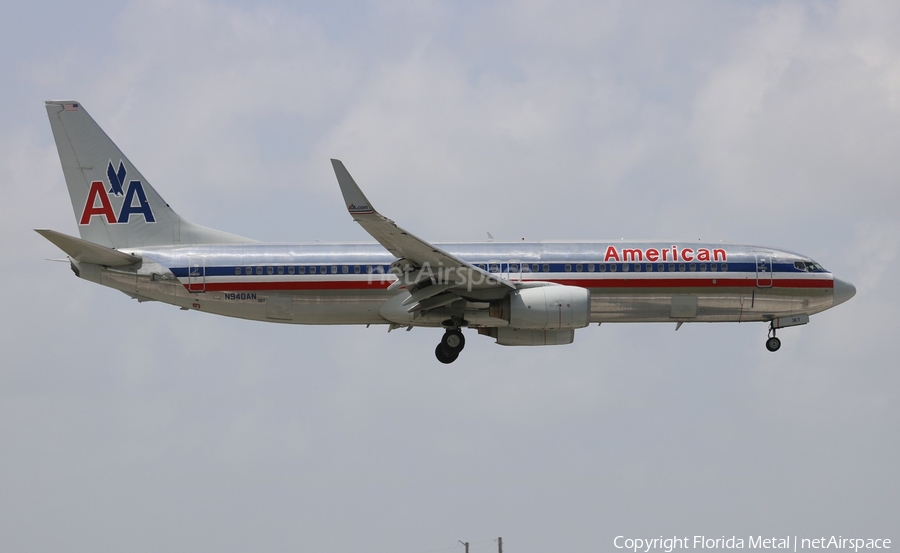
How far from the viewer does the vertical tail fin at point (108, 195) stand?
48.5 meters

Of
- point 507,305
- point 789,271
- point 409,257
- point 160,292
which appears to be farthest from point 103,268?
point 789,271

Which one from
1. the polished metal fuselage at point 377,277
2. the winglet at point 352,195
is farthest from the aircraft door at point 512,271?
the winglet at point 352,195

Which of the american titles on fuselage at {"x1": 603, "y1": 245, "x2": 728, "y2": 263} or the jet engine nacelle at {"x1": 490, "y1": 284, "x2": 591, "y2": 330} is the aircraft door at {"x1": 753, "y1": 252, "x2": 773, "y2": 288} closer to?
the american titles on fuselage at {"x1": 603, "y1": 245, "x2": 728, "y2": 263}

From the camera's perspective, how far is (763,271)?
47625 mm

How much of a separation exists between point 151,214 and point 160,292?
379 cm

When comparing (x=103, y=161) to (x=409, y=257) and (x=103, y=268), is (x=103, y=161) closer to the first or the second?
(x=103, y=268)

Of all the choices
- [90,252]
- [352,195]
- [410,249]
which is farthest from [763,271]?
[90,252]

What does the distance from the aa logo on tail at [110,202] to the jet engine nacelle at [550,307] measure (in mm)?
14695

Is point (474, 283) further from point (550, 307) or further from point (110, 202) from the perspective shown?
point (110, 202)

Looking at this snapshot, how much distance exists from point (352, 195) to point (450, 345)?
350 inches

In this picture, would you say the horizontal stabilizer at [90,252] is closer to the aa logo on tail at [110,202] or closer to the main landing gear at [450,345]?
the aa logo on tail at [110,202]

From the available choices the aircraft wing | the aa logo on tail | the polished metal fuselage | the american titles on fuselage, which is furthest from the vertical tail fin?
the american titles on fuselage

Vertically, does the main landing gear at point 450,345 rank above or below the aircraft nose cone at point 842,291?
below

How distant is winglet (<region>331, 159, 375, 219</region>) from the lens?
40.0 metres
